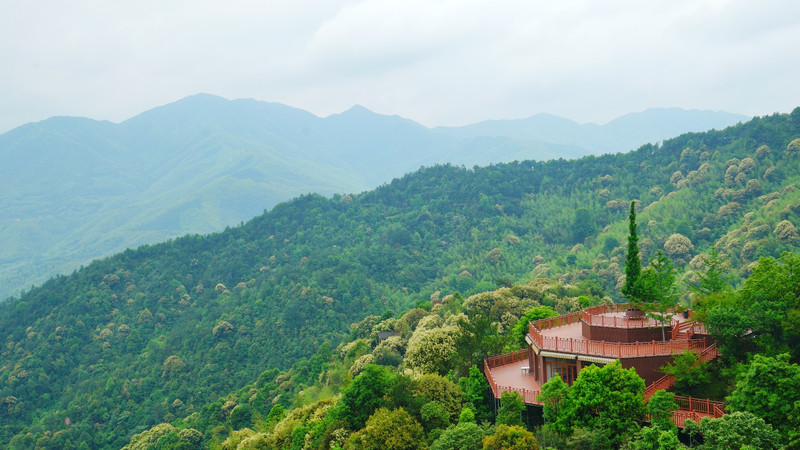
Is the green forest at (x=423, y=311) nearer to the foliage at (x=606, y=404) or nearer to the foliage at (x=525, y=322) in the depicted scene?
the foliage at (x=606, y=404)

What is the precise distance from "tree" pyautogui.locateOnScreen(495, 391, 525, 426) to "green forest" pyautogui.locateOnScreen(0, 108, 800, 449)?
0.09m

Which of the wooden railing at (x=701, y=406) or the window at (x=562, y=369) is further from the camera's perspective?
the window at (x=562, y=369)

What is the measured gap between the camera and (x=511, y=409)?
2566cm

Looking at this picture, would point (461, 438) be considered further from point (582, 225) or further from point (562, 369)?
point (582, 225)

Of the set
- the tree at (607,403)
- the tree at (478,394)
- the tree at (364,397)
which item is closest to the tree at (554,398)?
the tree at (607,403)

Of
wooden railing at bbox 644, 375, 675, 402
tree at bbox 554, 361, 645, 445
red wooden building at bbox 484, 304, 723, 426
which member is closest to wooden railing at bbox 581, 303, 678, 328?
red wooden building at bbox 484, 304, 723, 426

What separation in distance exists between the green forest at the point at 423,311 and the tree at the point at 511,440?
3.0 inches

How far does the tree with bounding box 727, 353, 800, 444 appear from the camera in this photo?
62.3 ft

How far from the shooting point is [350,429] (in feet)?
99.4

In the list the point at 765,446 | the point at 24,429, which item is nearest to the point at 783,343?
the point at 765,446

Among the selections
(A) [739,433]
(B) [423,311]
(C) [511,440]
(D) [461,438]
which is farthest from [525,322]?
(B) [423,311]

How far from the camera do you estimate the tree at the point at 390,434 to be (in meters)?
26.2

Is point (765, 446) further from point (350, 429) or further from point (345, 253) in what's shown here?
point (345, 253)

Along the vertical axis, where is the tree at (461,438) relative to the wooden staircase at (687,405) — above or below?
below
